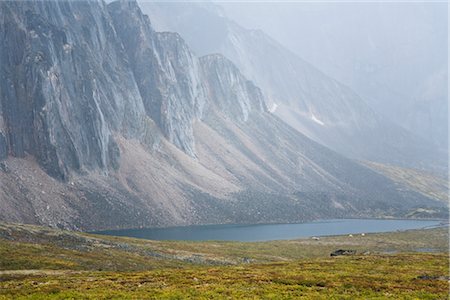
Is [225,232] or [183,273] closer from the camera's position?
[183,273]

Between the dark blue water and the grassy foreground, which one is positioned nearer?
the grassy foreground

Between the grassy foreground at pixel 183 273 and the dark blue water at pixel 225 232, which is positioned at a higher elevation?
the grassy foreground at pixel 183 273

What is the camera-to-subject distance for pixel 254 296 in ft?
120

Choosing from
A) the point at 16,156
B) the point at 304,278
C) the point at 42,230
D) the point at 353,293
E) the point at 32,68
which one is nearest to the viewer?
the point at 353,293

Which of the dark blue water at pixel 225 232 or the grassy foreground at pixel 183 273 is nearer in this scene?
the grassy foreground at pixel 183 273

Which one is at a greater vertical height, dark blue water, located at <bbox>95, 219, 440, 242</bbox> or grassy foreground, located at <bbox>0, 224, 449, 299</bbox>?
grassy foreground, located at <bbox>0, 224, 449, 299</bbox>

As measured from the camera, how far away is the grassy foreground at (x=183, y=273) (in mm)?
38562

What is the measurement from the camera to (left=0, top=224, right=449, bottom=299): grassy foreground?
127 ft

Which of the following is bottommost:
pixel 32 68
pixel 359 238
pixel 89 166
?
pixel 359 238

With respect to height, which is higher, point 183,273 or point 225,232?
point 183,273

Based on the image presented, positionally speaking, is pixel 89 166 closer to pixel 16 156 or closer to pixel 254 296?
pixel 16 156

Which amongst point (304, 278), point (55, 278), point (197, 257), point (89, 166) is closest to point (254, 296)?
point (304, 278)

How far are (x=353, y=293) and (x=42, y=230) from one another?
266 ft

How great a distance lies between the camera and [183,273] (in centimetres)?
5344
